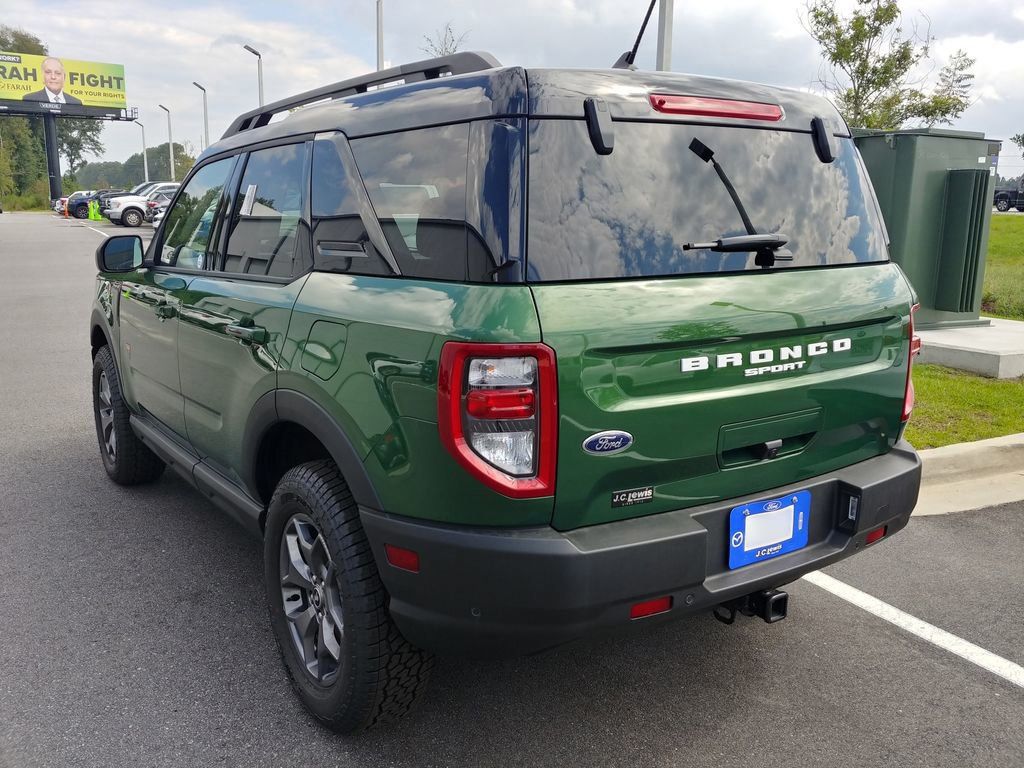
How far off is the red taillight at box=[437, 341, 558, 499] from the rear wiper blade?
0.64 meters

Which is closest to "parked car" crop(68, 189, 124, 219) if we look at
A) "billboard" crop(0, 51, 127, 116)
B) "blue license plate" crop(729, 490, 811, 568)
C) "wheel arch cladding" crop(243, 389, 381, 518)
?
"billboard" crop(0, 51, 127, 116)

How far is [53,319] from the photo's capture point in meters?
11.4

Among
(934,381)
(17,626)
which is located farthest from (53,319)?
(934,381)

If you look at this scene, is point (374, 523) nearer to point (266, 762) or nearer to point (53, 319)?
point (266, 762)

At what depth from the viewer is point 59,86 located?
75.3m

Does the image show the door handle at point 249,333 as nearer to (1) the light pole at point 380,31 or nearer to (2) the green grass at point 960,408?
(2) the green grass at point 960,408

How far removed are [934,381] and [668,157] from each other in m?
5.37

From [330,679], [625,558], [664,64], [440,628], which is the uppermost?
[664,64]

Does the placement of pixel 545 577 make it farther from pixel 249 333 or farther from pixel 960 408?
pixel 960 408

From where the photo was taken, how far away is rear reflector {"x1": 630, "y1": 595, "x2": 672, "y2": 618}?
Answer: 89.0 inches

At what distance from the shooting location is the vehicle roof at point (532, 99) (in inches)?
89.8

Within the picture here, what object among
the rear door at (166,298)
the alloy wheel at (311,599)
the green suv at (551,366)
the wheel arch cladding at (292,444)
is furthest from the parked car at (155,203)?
the alloy wheel at (311,599)

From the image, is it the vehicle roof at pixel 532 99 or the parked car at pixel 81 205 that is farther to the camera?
the parked car at pixel 81 205

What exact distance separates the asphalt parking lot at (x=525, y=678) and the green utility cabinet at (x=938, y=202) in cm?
Answer: 456
